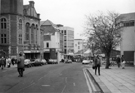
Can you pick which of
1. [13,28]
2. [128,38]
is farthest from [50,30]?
[128,38]

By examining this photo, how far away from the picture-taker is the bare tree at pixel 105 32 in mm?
33875

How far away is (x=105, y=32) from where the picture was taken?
113ft

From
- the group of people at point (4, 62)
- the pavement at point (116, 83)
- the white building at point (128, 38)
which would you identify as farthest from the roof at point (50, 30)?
the pavement at point (116, 83)

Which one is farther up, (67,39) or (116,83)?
(67,39)

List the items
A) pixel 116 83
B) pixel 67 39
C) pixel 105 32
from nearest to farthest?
pixel 116 83 → pixel 105 32 → pixel 67 39

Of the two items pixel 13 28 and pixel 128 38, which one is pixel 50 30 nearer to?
pixel 13 28

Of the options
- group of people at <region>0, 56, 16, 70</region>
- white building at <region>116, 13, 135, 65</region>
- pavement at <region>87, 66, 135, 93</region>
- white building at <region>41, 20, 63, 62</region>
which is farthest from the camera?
white building at <region>41, 20, 63, 62</region>

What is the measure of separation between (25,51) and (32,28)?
809 cm

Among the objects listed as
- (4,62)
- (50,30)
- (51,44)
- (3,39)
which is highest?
(50,30)

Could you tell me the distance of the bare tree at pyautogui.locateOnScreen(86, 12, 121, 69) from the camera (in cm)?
3388

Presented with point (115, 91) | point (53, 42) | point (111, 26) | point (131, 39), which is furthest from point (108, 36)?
point (53, 42)

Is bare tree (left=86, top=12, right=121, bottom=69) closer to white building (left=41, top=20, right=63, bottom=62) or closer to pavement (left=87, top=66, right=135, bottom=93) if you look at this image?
pavement (left=87, top=66, right=135, bottom=93)

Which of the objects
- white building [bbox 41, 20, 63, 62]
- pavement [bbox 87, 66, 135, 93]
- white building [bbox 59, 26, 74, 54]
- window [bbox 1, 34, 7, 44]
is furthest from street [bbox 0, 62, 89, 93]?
white building [bbox 59, 26, 74, 54]

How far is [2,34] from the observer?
5634 centimetres
